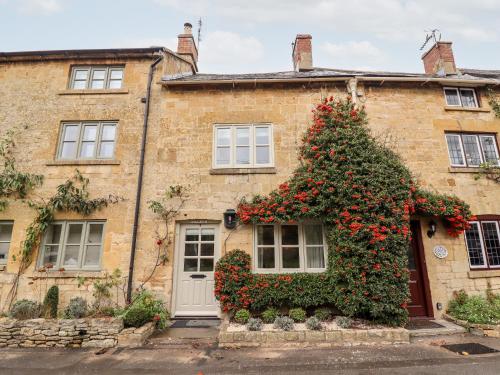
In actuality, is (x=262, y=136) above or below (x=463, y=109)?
below

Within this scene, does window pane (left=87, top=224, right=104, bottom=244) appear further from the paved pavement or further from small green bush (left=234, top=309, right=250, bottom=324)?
small green bush (left=234, top=309, right=250, bottom=324)

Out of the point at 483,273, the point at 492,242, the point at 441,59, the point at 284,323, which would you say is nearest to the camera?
the point at 284,323

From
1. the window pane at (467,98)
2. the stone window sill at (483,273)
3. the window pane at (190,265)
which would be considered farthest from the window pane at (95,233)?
the window pane at (467,98)

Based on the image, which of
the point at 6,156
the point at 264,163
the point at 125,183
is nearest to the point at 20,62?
the point at 6,156

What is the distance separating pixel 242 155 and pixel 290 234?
289 cm

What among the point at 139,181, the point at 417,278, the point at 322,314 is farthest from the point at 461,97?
the point at 139,181

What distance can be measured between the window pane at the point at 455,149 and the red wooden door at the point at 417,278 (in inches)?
103

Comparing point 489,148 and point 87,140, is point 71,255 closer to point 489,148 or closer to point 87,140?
point 87,140

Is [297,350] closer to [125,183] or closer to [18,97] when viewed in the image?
[125,183]

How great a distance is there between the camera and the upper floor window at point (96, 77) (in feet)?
31.5

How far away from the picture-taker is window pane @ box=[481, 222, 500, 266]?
8203 mm

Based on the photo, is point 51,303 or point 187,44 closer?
point 51,303

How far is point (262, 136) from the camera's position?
29.3ft

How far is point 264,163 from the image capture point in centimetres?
866
